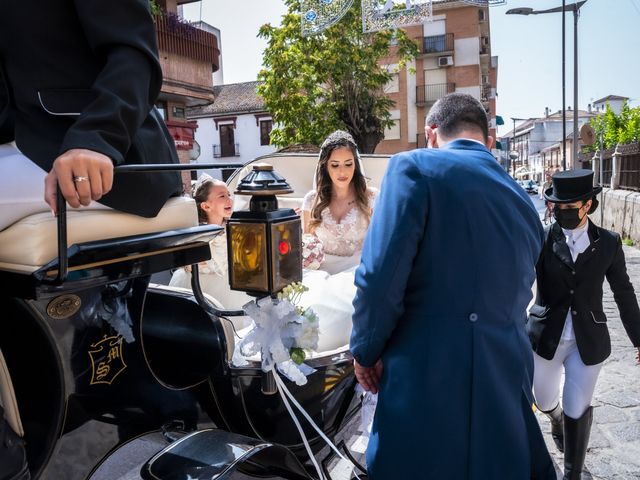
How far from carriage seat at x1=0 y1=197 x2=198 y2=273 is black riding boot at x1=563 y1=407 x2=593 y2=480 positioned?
2942mm

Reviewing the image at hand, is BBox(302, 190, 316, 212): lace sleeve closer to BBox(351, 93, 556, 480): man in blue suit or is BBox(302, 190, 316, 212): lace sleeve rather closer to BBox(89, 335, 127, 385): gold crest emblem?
BBox(351, 93, 556, 480): man in blue suit

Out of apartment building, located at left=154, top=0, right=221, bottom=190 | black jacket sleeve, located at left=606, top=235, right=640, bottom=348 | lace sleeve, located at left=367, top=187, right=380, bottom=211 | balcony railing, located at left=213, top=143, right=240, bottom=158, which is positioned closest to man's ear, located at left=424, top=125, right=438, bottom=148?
black jacket sleeve, located at left=606, top=235, right=640, bottom=348

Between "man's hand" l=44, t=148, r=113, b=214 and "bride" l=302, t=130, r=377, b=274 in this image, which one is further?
"bride" l=302, t=130, r=377, b=274

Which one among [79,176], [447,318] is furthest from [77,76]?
[447,318]

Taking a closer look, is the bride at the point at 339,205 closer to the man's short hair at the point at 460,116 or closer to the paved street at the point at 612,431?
the paved street at the point at 612,431

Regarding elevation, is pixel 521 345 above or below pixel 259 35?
below

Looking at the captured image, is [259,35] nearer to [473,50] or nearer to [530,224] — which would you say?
[530,224]

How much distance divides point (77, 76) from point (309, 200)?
314cm

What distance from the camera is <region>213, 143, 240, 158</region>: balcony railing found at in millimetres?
37281

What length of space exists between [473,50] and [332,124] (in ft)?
72.8

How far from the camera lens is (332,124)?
15.6 m

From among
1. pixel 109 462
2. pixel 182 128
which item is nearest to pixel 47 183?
pixel 109 462

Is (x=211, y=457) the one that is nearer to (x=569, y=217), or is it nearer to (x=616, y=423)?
(x=569, y=217)

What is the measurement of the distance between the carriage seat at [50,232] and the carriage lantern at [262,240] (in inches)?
9.6
